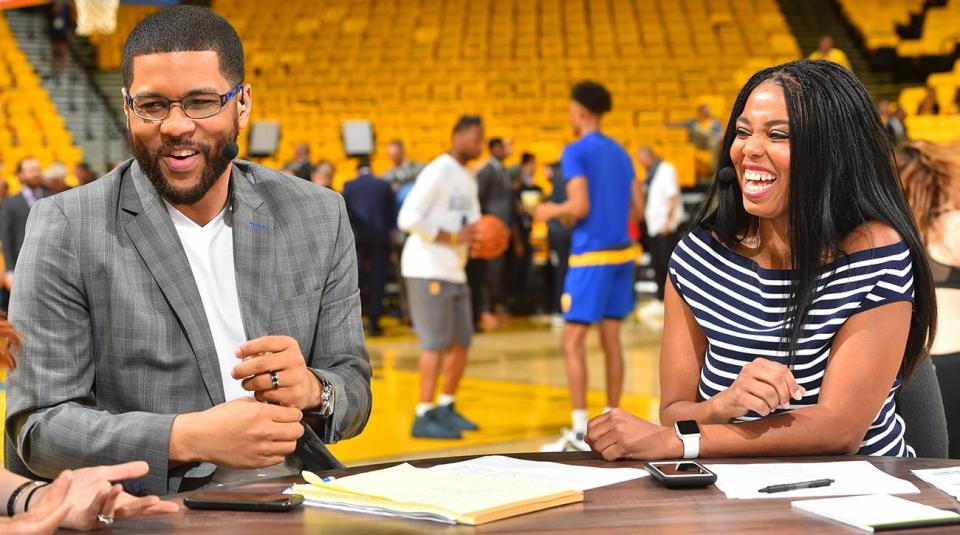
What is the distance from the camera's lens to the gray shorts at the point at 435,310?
226 inches

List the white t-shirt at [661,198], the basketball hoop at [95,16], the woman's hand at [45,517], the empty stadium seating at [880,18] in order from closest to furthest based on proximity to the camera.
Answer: the woman's hand at [45,517], the basketball hoop at [95,16], the white t-shirt at [661,198], the empty stadium seating at [880,18]

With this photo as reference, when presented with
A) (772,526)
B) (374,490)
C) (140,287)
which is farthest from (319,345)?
(772,526)

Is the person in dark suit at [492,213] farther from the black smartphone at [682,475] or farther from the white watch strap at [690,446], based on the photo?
the black smartphone at [682,475]

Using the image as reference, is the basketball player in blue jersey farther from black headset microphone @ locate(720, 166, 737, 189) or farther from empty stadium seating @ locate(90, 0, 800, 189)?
empty stadium seating @ locate(90, 0, 800, 189)

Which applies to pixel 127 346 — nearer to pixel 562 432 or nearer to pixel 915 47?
pixel 562 432

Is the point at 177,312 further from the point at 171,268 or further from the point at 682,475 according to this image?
the point at 682,475

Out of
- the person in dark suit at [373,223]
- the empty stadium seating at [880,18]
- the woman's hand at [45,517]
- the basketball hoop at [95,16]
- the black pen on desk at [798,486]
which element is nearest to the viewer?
the woman's hand at [45,517]

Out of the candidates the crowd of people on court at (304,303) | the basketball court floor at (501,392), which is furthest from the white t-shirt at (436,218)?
the crowd of people on court at (304,303)

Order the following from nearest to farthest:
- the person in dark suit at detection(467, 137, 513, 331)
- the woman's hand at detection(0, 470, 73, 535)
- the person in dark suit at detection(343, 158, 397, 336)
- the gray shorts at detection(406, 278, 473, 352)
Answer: the woman's hand at detection(0, 470, 73, 535)
the gray shorts at detection(406, 278, 473, 352)
the person in dark suit at detection(467, 137, 513, 331)
the person in dark suit at detection(343, 158, 397, 336)

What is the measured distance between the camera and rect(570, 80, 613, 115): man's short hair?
565 cm

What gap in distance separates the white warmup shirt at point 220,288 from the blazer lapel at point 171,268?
3 cm

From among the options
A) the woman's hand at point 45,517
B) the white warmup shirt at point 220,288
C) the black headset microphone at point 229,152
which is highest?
the black headset microphone at point 229,152

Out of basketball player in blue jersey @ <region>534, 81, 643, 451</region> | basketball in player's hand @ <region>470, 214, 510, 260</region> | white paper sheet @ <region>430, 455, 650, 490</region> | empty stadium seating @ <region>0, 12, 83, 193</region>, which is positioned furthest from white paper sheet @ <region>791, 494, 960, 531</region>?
empty stadium seating @ <region>0, 12, 83, 193</region>

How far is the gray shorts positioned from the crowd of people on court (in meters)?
3.43
